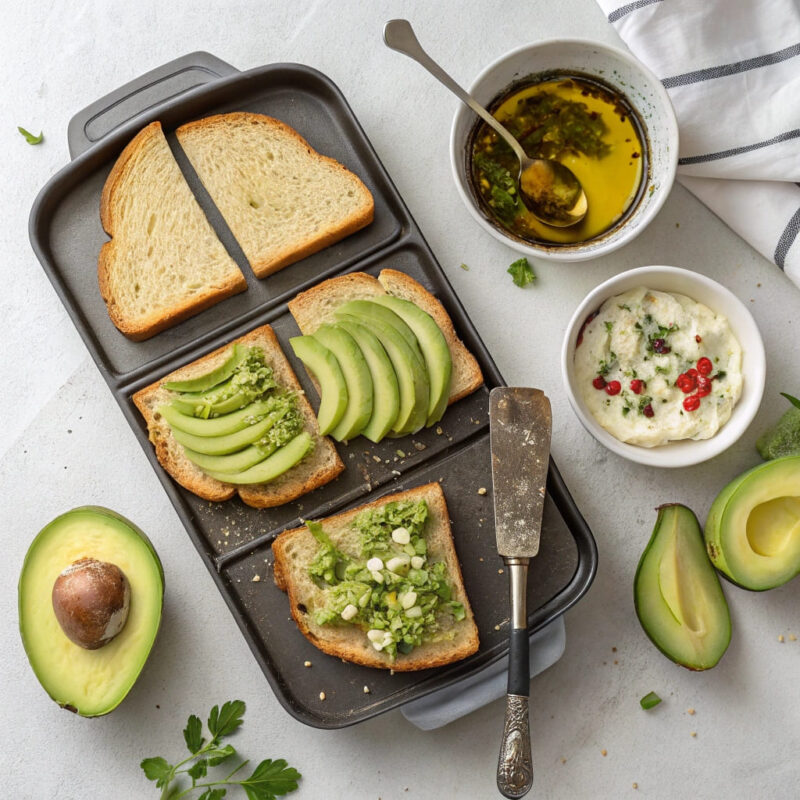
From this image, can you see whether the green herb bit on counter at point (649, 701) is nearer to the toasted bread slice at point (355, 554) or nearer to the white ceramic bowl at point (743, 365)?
the toasted bread slice at point (355, 554)

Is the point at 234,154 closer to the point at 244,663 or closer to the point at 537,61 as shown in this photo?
the point at 537,61

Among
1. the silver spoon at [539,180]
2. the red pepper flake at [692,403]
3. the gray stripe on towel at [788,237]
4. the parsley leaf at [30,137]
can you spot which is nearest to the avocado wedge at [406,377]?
the silver spoon at [539,180]

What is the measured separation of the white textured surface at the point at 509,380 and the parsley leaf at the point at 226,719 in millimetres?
61

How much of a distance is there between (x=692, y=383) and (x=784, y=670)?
1135mm

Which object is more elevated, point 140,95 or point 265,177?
point 140,95

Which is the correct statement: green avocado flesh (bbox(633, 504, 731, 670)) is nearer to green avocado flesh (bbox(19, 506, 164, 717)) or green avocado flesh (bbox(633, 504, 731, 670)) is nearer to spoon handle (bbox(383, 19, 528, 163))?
spoon handle (bbox(383, 19, 528, 163))

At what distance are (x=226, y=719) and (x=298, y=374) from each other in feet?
4.06

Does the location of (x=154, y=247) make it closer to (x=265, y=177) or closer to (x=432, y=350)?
(x=265, y=177)

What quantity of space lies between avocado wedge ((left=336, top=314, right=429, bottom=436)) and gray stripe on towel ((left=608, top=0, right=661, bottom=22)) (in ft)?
4.50

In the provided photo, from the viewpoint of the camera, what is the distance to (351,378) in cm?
254

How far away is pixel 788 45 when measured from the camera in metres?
2.69

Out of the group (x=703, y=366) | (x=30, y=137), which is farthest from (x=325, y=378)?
(x=30, y=137)

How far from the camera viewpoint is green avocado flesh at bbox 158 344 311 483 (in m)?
2.53

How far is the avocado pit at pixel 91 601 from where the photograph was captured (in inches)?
96.0
